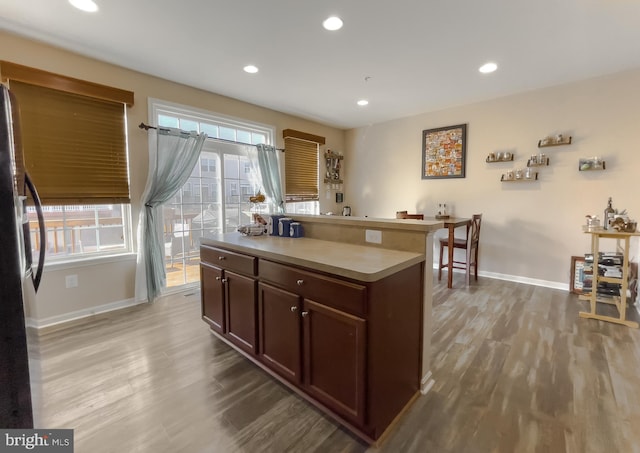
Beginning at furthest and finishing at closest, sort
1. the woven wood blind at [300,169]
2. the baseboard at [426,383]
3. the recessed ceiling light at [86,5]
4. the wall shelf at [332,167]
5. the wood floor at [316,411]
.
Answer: the wall shelf at [332,167], the woven wood blind at [300,169], the recessed ceiling light at [86,5], the baseboard at [426,383], the wood floor at [316,411]

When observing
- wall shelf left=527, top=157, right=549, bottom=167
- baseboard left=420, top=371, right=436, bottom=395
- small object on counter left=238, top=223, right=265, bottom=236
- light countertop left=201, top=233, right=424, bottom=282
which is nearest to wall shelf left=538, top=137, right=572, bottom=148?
wall shelf left=527, top=157, right=549, bottom=167

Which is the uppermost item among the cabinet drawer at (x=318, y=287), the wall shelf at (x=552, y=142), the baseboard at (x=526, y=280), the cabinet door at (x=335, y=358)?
the wall shelf at (x=552, y=142)

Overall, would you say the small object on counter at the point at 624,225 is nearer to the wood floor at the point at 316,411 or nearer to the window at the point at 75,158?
the wood floor at the point at 316,411

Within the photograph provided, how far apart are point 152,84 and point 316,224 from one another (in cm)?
269

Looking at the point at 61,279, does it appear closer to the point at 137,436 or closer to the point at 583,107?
the point at 137,436

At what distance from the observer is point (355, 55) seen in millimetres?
2832

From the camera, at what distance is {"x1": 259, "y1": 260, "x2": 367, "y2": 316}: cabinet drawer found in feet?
4.41

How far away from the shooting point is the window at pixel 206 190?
362 cm

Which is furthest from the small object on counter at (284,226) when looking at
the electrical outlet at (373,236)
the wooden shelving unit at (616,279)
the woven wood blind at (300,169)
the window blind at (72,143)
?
the wooden shelving unit at (616,279)

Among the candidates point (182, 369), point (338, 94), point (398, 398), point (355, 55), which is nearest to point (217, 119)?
point (338, 94)

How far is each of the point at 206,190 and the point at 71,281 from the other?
1.75 metres

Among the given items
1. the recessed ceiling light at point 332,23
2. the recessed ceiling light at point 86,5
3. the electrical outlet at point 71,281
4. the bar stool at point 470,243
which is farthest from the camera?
the bar stool at point 470,243

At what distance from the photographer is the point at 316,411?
1.67 m

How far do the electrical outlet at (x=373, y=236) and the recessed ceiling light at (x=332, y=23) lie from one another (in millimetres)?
1710
